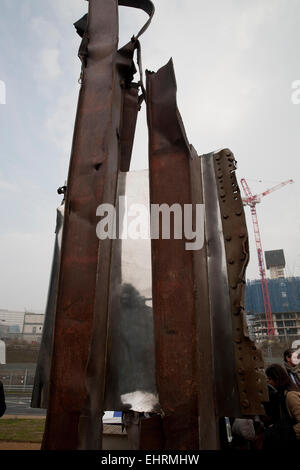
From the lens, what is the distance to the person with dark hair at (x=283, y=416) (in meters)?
2.82

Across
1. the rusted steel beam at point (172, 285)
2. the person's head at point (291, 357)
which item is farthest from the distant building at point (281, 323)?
the rusted steel beam at point (172, 285)

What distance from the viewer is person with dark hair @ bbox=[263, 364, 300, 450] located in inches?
111

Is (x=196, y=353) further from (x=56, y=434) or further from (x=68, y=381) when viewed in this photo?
(x=56, y=434)

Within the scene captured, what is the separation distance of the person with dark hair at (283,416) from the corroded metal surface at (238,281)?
6.48 feet

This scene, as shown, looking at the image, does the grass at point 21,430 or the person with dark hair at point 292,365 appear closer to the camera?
the person with dark hair at point 292,365

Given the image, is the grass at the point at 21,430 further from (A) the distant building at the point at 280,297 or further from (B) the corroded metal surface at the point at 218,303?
(A) the distant building at the point at 280,297

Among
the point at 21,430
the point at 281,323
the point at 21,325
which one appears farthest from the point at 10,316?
the point at 21,430

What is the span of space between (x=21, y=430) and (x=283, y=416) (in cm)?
963

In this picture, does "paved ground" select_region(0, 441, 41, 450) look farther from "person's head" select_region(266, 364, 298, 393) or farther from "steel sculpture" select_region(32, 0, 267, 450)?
"steel sculpture" select_region(32, 0, 267, 450)

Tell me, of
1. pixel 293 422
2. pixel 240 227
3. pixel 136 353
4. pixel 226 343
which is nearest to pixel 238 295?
pixel 226 343

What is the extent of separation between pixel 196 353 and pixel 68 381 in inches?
23.0

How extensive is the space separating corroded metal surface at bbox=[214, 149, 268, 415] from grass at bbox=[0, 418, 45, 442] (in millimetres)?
8821

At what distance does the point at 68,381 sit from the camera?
50.5 inches

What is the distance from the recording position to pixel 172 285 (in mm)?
1425
